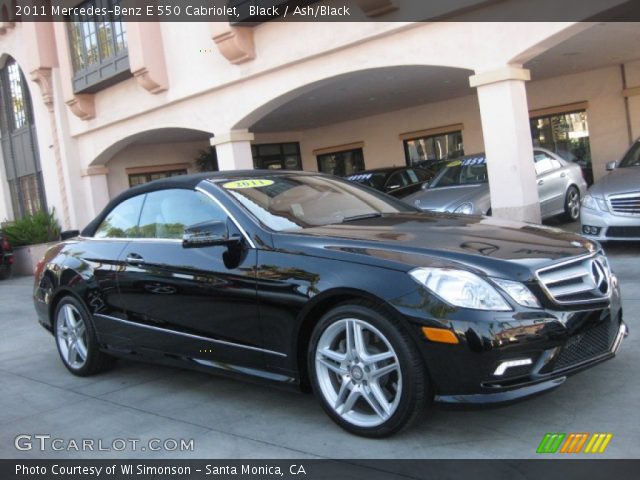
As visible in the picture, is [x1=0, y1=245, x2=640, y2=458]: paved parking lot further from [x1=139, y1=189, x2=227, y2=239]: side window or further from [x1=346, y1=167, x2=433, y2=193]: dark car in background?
[x1=346, y1=167, x2=433, y2=193]: dark car in background

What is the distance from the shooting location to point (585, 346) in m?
3.39

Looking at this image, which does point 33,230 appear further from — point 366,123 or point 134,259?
point 134,259

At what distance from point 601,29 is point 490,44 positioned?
2.72 metres

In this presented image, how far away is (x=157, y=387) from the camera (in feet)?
16.3

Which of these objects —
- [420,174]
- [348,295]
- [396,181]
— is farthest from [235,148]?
[348,295]

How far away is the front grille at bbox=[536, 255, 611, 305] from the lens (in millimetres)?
3367

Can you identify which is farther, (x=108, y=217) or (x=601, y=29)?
(x=601, y=29)

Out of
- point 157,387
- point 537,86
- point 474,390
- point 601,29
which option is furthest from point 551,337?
point 537,86

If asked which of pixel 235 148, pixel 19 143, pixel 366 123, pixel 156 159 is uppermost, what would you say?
pixel 19 143

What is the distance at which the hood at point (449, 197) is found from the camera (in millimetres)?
9781

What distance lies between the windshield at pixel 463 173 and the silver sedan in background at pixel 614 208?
2449mm

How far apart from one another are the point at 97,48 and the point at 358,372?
14.5 meters
